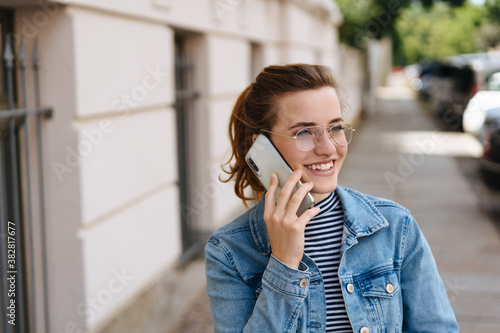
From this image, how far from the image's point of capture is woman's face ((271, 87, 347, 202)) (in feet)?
6.22

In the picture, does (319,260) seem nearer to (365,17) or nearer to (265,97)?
(265,97)

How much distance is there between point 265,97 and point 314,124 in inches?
7.9

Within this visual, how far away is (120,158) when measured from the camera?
4.29m

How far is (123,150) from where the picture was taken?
434cm

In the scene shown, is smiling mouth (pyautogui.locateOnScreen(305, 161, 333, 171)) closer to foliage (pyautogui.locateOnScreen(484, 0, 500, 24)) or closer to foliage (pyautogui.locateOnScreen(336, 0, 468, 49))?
foliage (pyautogui.locateOnScreen(484, 0, 500, 24))

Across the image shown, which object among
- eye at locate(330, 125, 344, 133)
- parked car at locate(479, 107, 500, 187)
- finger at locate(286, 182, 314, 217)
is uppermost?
eye at locate(330, 125, 344, 133)

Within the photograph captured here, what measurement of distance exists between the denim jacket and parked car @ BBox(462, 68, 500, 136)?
11958mm

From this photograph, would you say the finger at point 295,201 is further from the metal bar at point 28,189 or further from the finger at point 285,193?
the metal bar at point 28,189

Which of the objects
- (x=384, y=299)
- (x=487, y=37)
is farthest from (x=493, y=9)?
(x=384, y=299)

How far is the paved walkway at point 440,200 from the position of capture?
5.69 metres

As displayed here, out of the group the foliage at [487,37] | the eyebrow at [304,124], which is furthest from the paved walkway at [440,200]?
the foliage at [487,37]

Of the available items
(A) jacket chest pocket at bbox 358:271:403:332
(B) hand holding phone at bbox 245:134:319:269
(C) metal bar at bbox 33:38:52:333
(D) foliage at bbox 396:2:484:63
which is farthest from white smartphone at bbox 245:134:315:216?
(D) foliage at bbox 396:2:484:63

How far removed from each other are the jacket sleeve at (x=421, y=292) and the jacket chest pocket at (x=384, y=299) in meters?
0.04

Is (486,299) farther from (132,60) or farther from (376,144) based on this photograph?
(376,144)
